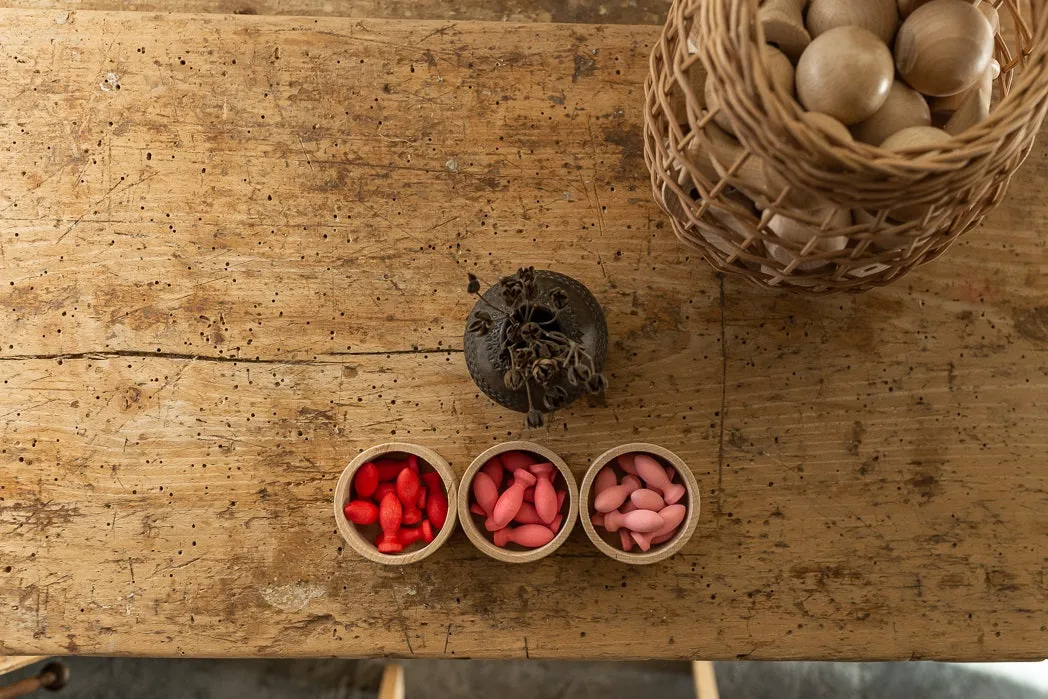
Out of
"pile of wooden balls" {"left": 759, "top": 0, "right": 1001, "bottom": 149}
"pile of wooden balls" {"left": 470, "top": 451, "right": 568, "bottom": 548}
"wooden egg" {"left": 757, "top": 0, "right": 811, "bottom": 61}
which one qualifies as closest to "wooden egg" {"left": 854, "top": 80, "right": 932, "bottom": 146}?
"pile of wooden balls" {"left": 759, "top": 0, "right": 1001, "bottom": 149}

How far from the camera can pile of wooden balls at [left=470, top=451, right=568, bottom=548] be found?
90 cm

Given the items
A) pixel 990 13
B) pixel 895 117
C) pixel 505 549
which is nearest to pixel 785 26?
pixel 895 117

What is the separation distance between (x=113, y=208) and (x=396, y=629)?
71cm

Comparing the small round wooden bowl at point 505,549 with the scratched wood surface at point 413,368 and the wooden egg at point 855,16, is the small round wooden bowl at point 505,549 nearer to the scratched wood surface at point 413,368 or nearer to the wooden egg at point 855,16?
the scratched wood surface at point 413,368

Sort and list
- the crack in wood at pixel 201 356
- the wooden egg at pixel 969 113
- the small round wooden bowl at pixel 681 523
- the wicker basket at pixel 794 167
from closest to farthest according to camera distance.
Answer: the wicker basket at pixel 794 167, the wooden egg at pixel 969 113, the small round wooden bowl at pixel 681 523, the crack in wood at pixel 201 356

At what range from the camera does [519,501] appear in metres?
0.90

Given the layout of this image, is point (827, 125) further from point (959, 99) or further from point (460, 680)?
point (460, 680)

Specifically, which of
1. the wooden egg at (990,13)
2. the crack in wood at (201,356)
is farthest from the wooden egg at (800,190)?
the crack in wood at (201,356)

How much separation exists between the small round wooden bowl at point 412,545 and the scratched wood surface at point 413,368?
7cm

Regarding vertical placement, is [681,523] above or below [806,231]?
below

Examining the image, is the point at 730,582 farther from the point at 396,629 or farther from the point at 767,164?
the point at 767,164

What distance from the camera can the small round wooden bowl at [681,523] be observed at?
0.89 metres

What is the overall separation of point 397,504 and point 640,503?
1.01ft

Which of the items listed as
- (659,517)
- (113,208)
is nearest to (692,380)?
(659,517)
